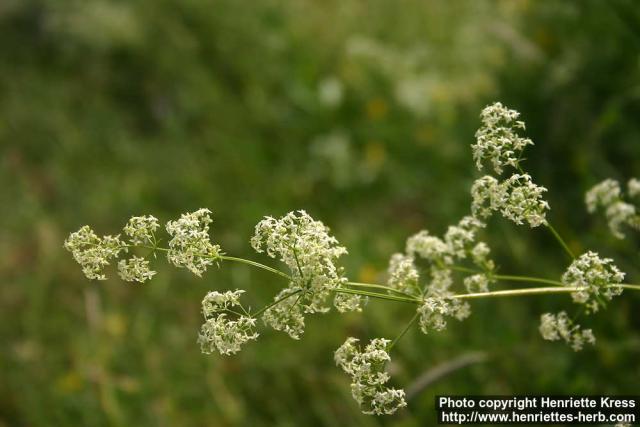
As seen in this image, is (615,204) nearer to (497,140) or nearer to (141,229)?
(497,140)

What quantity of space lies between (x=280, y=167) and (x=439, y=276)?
8.90ft

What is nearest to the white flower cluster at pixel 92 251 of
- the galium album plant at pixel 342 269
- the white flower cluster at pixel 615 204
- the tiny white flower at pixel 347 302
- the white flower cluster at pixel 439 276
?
the galium album plant at pixel 342 269

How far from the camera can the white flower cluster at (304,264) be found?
62.3 inches

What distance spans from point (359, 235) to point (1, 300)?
2.07 meters

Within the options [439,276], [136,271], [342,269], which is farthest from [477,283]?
[136,271]

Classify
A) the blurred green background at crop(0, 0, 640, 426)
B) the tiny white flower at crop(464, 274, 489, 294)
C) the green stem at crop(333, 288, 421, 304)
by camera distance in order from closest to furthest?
1. the green stem at crop(333, 288, 421, 304)
2. the tiny white flower at crop(464, 274, 489, 294)
3. the blurred green background at crop(0, 0, 640, 426)

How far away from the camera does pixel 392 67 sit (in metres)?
4.55

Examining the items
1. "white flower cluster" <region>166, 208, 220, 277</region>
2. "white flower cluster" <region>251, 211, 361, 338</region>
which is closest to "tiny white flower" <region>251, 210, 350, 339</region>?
"white flower cluster" <region>251, 211, 361, 338</region>

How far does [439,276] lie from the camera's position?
1857 mm

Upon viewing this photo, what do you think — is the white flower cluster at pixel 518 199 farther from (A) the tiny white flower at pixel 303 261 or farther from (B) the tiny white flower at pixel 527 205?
(A) the tiny white flower at pixel 303 261

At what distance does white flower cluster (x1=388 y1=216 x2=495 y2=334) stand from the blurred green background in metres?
0.97

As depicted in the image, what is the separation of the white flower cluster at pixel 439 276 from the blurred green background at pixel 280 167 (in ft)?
3.20

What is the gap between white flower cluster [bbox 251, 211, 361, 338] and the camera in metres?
1.58

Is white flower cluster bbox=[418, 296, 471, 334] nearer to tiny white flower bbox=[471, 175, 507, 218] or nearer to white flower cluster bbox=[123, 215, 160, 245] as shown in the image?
tiny white flower bbox=[471, 175, 507, 218]
